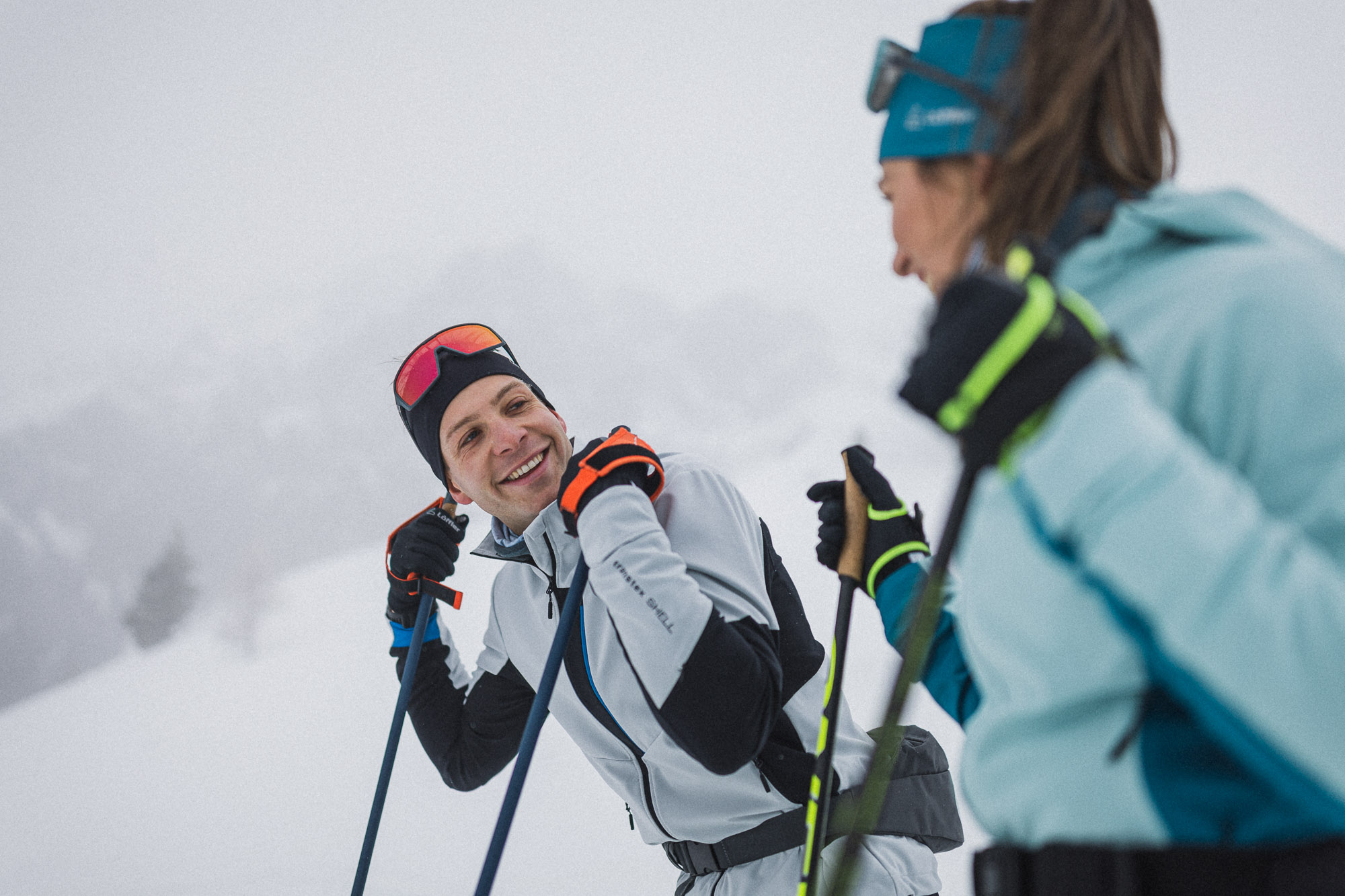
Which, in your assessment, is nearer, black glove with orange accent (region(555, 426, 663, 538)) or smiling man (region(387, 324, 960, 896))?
smiling man (region(387, 324, 960, 896))

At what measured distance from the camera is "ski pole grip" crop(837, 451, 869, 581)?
1495 millimetres

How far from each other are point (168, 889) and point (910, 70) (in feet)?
17.3

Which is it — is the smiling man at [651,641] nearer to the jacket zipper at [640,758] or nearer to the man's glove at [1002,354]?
the jacket zipper at [640,758]

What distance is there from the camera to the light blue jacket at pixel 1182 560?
554mm

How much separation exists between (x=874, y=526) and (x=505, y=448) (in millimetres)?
905

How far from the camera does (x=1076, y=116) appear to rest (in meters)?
0.77

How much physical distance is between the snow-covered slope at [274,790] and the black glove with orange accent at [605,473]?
2.76 m

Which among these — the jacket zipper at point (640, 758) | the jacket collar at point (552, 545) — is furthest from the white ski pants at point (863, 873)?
the jacket collar at point (552, 545)

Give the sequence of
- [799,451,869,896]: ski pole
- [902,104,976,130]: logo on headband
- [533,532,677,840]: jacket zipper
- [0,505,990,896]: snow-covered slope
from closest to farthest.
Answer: [902,104,976,130]: logo on headband
[799,451,869,896]: ski pole
[533,532,677,840]: jacket zipper
[0,505,990,896]: snow-covered slope

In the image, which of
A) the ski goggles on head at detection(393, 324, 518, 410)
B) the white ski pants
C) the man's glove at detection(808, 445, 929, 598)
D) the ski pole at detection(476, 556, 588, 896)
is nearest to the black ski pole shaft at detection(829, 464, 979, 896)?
the man's glove at detection(808, 445, 929, 598)

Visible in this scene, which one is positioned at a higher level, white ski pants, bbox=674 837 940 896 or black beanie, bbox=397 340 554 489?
black beanie, bbox=397 340 554 489

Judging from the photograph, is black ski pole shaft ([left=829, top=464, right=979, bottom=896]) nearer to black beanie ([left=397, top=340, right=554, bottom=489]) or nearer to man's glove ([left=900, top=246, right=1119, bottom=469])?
man's glove ([left=900, top=246, right=1119, bottom=469])

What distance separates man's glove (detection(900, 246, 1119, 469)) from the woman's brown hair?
11 centimetres

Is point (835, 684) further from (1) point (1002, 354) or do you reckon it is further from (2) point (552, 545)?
(1) point (1002, 354)
